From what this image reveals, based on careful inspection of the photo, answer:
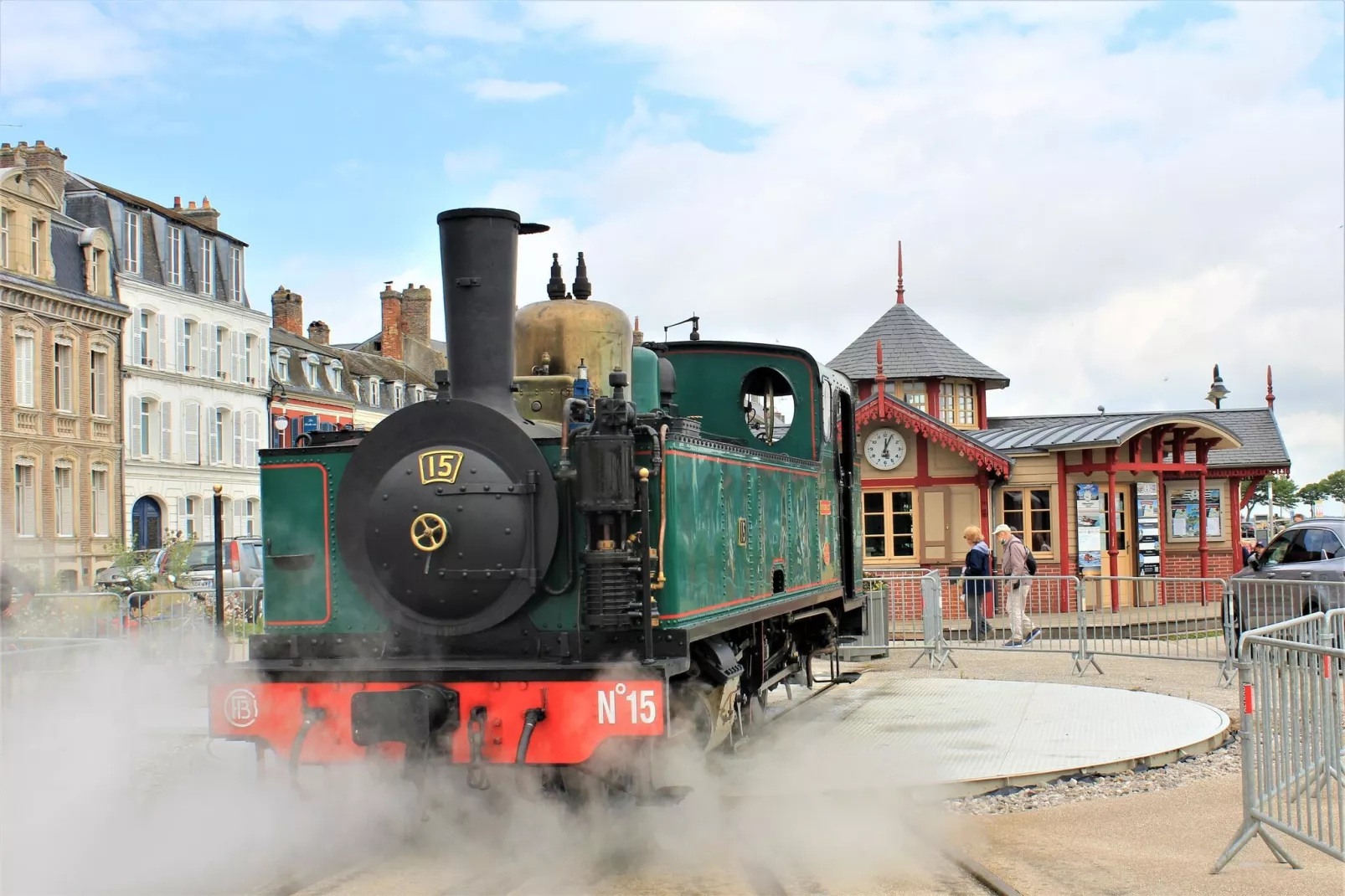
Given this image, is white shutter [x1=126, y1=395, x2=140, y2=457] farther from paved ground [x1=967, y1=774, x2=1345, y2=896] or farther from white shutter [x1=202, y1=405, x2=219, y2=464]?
paved ground [x1=967, y1=774, x2=1345, y2=896]

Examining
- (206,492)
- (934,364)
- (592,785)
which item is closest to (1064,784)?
(592,785)

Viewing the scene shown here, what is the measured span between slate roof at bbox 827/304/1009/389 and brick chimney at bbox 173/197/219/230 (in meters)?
20.3

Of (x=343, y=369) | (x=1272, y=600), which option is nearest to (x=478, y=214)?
(x=1272, y=600)

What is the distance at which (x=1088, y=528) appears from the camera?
2242 cm

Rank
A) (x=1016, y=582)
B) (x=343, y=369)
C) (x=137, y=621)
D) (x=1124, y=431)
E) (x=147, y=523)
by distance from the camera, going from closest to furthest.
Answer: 1. (x=137, y=621)
2. (x=1016, y=582)
3. (x=1124, y=431)
4. (x=147, y=523)
5. (x=343, y=369)

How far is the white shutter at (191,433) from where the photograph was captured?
37000mm

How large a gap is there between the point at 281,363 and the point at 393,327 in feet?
22.8

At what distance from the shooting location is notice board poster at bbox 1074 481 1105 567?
22.4 m

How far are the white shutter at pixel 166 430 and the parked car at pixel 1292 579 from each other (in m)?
28.6

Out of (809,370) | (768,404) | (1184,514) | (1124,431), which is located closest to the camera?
(809,370)

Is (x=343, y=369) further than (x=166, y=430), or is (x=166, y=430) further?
(x=343, y=369)

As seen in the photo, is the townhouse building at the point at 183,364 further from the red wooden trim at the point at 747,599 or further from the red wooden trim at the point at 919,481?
the red wooden trim at the point at 747,599

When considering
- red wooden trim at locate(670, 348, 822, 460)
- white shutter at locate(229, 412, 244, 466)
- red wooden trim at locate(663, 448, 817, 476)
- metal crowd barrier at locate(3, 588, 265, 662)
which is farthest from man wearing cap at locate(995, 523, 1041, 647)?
white shutter at locate(229, 412, 244, 466)

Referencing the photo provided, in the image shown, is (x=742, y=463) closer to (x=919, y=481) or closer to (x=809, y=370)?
(x=809, y=370)
